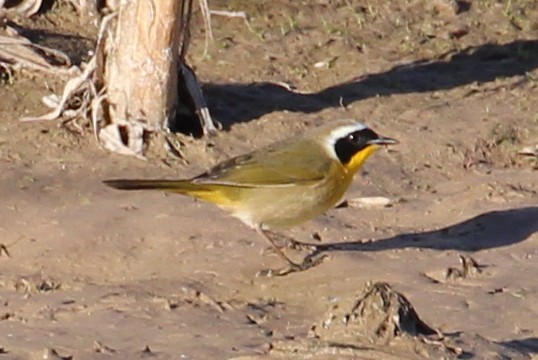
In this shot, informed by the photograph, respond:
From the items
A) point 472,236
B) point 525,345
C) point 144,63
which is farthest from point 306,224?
point 525,345

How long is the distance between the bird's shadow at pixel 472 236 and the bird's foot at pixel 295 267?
85 mm

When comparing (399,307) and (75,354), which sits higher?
(399,307)

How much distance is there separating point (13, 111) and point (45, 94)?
344 mm

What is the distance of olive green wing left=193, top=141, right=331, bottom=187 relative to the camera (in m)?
7.60

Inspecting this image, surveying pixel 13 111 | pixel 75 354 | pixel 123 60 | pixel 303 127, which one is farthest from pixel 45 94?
pixel 75 354

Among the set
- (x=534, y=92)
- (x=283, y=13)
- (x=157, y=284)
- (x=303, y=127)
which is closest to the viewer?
(x=157, y=284)

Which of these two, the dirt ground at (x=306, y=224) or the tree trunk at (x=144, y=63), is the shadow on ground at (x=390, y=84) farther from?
the tree trunk at (x=144, y=63)

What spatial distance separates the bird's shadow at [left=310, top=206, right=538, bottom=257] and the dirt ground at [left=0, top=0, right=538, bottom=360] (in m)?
0.02

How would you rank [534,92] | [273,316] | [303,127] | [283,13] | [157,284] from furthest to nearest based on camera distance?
[283,13], [534,92], [303,127], [157,284], [273,316]

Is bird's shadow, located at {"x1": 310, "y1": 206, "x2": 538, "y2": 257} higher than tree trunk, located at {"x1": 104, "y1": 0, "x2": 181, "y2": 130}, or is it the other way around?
tree trunk, located at {"x1": 104, "y1": 0, "x2": 181, "y2": 130}

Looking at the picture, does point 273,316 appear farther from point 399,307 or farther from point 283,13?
point 283,13

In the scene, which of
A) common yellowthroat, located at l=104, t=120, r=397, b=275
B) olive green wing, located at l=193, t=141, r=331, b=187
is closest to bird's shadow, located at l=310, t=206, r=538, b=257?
common yellowthroat, located at l=104, t=120, r=397, b=275

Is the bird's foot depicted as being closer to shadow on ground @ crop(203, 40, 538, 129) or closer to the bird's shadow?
the bird's shadow

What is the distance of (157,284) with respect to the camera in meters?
7.25
